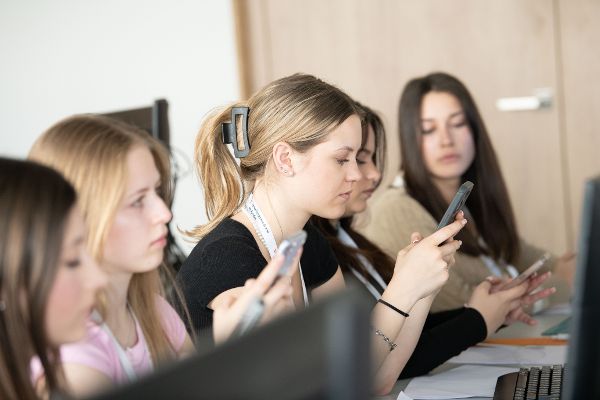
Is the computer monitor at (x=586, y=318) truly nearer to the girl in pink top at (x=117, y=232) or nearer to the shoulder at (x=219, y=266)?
the girl in pink top at (x=117, y=232)

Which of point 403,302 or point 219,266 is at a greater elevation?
point 219,266

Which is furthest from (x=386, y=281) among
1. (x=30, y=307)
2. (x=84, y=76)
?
(x=84, y=76)

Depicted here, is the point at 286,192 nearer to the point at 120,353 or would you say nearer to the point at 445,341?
the point at 445,341

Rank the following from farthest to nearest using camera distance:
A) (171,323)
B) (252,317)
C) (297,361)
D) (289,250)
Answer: (171,323), (289,250), (252,317), (297,361)

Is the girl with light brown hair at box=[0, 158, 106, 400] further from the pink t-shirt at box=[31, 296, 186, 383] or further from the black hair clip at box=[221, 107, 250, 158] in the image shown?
the black hair clip at box=[221, 107, 250, 158]

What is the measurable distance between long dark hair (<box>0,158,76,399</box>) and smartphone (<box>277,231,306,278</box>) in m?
0.35

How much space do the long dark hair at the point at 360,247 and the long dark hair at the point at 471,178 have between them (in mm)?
311

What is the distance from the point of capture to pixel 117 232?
1.39 m

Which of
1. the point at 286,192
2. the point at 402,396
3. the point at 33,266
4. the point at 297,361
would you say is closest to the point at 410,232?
the point at 286,192

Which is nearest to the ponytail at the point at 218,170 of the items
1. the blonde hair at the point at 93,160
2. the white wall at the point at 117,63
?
the blonde hair at the point at 93,160

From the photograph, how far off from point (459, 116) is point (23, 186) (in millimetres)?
1860

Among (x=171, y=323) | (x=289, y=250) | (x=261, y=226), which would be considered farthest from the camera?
(x=261, y=226)

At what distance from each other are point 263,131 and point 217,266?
13.2 inches

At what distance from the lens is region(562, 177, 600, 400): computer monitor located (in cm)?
103
